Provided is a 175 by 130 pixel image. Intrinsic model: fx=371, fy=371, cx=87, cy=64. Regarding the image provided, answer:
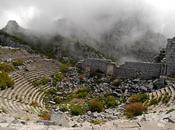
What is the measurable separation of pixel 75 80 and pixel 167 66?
7.10 metres

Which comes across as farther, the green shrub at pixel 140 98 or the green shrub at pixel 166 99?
the green shrub at pixel 140 98

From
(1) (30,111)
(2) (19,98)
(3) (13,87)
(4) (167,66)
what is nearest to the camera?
(1) (30,111)

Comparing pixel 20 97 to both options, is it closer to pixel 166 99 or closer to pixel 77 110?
pixel 77 110

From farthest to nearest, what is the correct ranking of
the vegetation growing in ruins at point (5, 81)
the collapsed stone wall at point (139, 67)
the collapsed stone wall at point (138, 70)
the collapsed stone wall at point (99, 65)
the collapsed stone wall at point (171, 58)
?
1. the collapsed stone wall at point (99, 65)
2. the collapsed stone wall at point (138, 70)
3. the collapsed stone wall at point (139, 67)
4. the collapsed stone wall at point (171, 58)
5. the vegetation growing in ruins at point (5, 81)

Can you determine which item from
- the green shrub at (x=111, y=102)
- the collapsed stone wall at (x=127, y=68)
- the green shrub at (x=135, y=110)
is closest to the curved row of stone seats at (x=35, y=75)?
the collapsed stone wall at (x=127, y=68)

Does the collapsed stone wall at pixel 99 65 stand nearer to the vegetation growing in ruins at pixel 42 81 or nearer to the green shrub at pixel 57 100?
the vegetation growing in ruins at pixel 42 81

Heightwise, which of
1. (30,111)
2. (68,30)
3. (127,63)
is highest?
(68,30)

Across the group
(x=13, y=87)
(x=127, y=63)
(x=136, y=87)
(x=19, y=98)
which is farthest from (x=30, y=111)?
(x=127, y=63)

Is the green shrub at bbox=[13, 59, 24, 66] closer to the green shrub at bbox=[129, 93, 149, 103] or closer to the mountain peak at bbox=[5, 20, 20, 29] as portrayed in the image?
the green shrub at bbox=[129, 93, 149, 103]

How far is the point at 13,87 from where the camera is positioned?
78.8 ft

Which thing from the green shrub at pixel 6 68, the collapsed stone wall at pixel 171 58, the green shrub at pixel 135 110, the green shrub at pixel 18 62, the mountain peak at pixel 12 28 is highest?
the mountain peak at pixel 12 28

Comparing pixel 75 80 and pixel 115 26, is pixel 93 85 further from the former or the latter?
pixel 115 26

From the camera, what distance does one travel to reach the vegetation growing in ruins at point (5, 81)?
23312 millimetres

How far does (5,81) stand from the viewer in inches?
939
